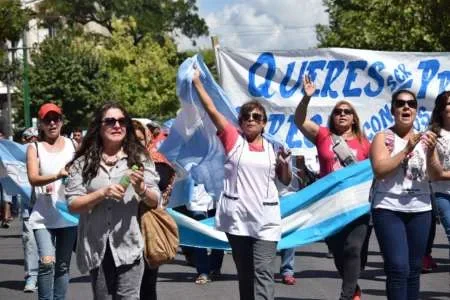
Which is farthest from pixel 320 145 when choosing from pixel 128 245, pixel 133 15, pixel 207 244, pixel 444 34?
pixel 133 15

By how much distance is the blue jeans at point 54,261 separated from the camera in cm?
869

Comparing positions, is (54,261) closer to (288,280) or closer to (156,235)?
(156,235)

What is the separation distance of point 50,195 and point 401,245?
2.87 meters

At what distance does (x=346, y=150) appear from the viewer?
888cm

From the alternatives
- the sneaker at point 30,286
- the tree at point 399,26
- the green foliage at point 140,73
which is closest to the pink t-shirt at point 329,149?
the sneaker at point 30,286

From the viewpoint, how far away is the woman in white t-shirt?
29.5ft

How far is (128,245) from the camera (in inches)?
262

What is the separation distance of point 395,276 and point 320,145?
1537 millimetres

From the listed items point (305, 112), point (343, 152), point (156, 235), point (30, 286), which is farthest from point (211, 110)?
point (30, 286)

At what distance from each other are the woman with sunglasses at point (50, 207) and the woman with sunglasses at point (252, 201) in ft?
4.51

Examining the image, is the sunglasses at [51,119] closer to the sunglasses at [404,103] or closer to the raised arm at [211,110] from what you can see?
the raised arm at [211,110]

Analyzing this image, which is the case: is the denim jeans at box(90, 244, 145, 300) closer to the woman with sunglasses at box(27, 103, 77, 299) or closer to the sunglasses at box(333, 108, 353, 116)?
the woman with sunglasses at box(27, 103, 77, 299)

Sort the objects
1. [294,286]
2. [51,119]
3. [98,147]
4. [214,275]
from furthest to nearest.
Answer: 1. [214,275]
2. [294,286]
3. [51,119]
4. [98,147]

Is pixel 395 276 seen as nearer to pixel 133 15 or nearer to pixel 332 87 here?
pixel 332 87
